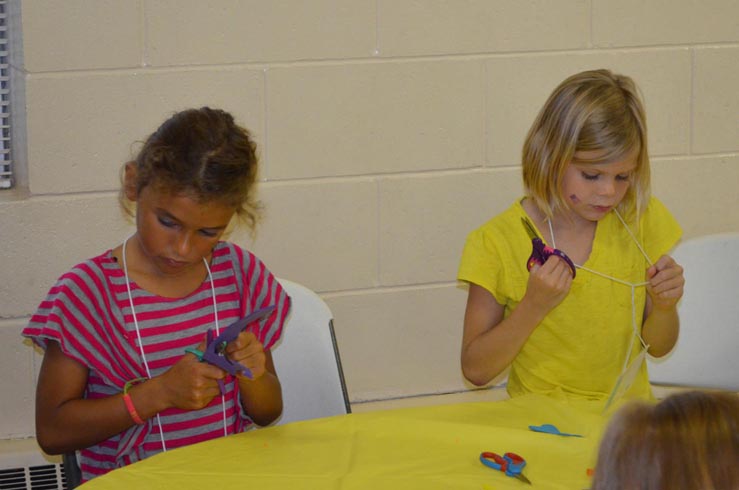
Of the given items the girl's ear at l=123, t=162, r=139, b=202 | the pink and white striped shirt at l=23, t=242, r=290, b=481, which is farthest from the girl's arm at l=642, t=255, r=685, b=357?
the girl's ear at l=123, t=162, r=139, b=202

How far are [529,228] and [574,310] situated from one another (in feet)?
0.61

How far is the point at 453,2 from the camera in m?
2.55

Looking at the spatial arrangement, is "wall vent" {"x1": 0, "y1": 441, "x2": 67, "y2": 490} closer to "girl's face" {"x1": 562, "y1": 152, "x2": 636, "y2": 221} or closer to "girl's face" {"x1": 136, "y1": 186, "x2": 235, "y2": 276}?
"girl's face" {"x1": 136, "y1": 186, "x2": 235, "y2": 276}

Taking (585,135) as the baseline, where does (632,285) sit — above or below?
below

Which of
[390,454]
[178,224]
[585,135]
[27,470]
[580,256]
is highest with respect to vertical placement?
[585,135]

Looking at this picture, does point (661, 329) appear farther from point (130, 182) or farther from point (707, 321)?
point (130, 182)

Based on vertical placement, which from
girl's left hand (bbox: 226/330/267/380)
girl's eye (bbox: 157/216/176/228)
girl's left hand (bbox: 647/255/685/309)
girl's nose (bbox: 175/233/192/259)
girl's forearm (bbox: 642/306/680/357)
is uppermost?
girl's eye (bbox: 157/216/176/228)

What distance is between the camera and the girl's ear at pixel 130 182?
1735mm

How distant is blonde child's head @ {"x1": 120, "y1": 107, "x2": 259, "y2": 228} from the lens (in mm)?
1652

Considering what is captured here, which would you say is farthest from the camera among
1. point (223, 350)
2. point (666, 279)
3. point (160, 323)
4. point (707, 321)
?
point (707, 321)

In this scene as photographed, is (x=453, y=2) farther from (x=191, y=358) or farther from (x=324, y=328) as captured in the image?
(x=191, y=358)

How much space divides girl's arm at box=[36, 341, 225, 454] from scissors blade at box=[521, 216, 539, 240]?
70 cm

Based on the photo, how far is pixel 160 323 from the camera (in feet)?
5.83

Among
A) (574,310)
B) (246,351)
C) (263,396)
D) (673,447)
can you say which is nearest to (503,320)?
(574,310)
